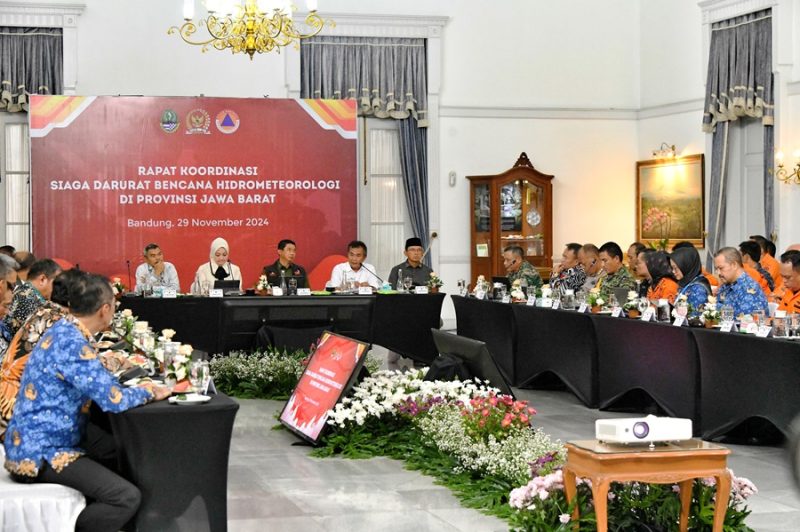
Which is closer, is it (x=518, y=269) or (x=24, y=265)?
(x=24, y=265)

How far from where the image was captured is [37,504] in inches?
166

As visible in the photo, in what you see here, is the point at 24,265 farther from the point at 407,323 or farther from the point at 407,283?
the point at 407,283

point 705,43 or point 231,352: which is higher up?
point 705,43

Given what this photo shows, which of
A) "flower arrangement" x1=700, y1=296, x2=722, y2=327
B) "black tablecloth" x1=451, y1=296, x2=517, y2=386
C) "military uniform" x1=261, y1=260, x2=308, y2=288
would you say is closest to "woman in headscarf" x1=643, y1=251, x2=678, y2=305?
"flower arrangement" x1=700, y1=296, x2=722, y2=327

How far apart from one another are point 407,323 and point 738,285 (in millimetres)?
3772

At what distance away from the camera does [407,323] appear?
10711mm

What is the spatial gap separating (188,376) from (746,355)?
3648 millimetres

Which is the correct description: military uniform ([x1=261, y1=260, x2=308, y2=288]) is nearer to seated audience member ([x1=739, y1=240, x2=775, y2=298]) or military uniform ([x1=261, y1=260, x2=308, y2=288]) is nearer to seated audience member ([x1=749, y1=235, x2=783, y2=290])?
seated audience member ([x1=739, y1=240, x2=775, y2=298])

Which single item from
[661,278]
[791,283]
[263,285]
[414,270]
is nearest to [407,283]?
[414,270]

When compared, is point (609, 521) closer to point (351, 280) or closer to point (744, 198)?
point (351, 280)

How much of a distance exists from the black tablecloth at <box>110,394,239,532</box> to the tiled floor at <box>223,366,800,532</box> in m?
0.72

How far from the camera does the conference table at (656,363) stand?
6.64 meters

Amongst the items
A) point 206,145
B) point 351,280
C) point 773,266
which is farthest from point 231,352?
point 773,266

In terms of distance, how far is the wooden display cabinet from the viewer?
14500 mm
